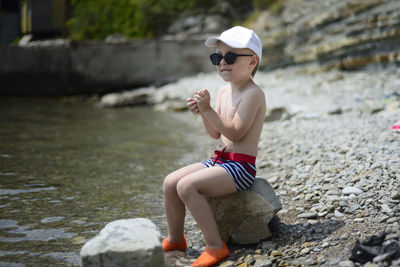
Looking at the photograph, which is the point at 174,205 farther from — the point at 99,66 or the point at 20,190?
the point at 99,66

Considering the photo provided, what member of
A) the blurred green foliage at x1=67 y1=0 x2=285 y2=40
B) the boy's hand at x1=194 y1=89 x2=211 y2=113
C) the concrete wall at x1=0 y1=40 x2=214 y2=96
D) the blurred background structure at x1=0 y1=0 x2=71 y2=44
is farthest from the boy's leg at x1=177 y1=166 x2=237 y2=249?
the blurred background structure at x1=0 y1=0 x2=71 y2=44

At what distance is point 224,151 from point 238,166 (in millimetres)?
198

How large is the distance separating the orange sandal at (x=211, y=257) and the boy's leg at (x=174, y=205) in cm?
32

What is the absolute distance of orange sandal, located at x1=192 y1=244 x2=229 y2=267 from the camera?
2.78 m

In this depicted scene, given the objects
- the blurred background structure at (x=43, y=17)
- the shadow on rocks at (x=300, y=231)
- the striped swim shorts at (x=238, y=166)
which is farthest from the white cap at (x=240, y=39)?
the blurred background structure at (x=43, y=17)

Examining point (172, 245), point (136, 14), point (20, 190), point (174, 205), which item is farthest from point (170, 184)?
point (136, 14)

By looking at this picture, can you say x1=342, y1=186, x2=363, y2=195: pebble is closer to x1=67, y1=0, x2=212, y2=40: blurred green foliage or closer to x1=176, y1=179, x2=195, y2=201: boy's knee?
x1=176, y1=179, x2=195, y2=201: boy's knee

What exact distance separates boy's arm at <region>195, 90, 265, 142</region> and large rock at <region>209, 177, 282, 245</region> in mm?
453

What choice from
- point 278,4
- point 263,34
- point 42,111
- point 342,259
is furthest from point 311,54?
point 342,259

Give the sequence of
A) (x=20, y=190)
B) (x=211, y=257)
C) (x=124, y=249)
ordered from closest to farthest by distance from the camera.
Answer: (x=124, y=249), (x=211, y=257), (x=20, y=190)

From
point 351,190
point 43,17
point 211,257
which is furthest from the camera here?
point 43,17

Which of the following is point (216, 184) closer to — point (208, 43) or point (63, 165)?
point (208, 43)

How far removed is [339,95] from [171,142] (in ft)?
12.1

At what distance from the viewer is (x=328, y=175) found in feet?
13.5
